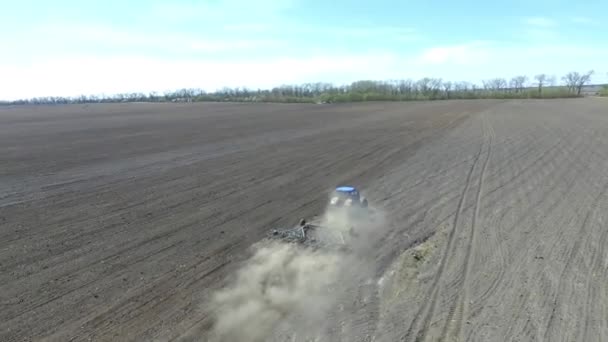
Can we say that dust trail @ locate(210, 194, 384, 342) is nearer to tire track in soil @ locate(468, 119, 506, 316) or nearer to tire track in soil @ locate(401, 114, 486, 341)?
tire track in soil @ locate(401, 114, 486, 341)

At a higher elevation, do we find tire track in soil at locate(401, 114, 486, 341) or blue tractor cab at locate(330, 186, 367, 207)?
blue tractor cab at locate(330, 186, 367, 207)

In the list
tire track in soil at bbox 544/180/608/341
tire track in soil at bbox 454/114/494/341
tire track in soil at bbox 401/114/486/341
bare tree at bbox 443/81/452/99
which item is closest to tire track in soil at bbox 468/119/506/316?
tire track in soil at bbox 454/114/494/341

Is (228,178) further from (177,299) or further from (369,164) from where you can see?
(177,299)

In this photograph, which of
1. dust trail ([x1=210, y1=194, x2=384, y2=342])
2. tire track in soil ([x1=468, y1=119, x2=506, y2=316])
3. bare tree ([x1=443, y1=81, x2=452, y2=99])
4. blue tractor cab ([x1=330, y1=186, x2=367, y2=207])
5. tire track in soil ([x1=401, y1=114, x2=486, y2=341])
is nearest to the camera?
tire track in soil ([x1=401, y1=114, x2=486, y2=341])

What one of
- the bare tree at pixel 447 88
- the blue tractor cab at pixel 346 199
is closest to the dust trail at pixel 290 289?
the blue tractor cab at pixel 346 199

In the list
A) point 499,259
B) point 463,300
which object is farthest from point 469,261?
point 463,300

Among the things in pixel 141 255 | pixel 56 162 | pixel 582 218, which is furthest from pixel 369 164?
Result: pixel 56 162

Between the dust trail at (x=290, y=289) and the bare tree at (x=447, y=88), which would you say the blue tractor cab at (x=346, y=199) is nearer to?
the dust trail at (x=290, y=289)

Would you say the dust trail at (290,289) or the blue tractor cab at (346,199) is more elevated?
the blue tractor cab at (346,199)
